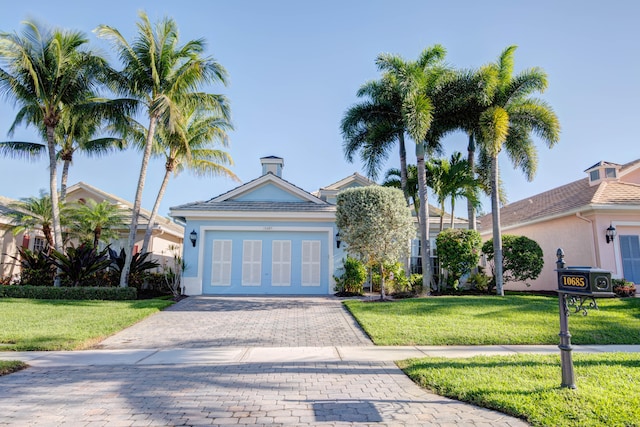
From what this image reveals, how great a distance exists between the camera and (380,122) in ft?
51.4

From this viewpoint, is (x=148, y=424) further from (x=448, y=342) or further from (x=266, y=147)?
(x=266, y=147)

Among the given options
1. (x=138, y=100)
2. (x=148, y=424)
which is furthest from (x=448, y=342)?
(x=138, y=100)

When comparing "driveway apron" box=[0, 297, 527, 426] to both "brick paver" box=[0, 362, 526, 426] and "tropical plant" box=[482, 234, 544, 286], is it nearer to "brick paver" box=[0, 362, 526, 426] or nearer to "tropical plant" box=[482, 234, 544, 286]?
"brick paver" box=[0, 362, 526, 426]

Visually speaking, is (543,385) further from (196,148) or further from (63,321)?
(196,148)

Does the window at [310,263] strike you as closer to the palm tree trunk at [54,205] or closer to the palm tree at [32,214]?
the palm tree trunk at [54,205]

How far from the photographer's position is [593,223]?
14.4 metres

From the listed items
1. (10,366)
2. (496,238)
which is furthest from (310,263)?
(10,366)

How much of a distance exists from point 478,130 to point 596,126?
3.92m

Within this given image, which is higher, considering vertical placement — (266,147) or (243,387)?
(266,147)

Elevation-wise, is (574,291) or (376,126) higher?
(376,126)

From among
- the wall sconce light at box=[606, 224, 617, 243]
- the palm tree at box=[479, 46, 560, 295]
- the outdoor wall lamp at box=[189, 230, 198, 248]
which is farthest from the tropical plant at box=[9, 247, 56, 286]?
the wall sconce light at box=[606, 224, 617, 243]

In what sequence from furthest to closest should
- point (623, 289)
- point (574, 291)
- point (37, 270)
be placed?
point (37, 270), point (623, 289), point (574, 291)

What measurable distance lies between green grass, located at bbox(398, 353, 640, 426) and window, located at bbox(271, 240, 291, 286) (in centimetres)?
994

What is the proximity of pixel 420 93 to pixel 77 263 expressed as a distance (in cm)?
1446
